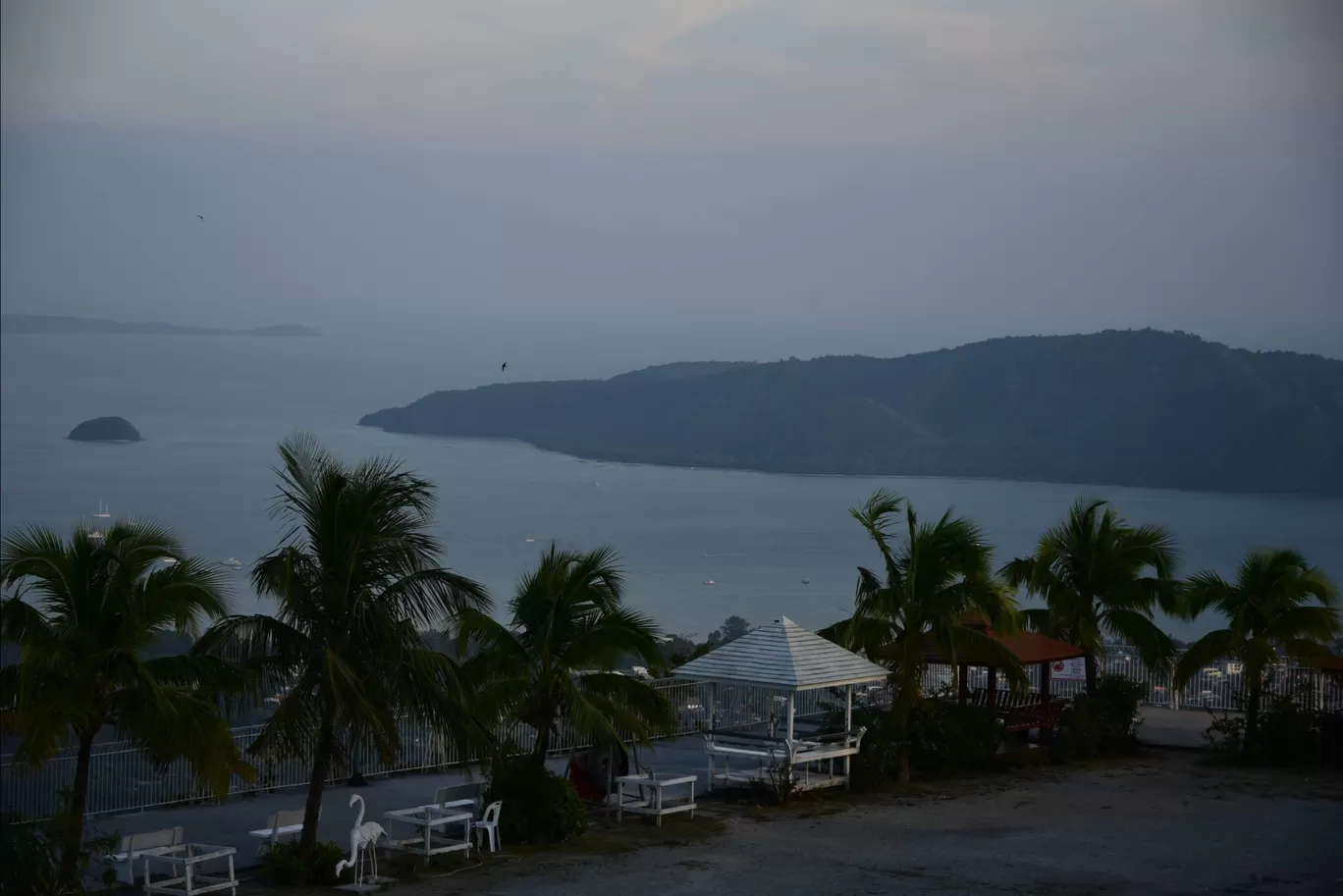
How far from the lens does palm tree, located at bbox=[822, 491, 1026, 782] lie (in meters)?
19.0

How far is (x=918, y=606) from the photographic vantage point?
1911 centimetres

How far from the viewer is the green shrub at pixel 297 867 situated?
42.8 ft

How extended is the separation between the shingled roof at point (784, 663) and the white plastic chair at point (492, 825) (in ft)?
12.0

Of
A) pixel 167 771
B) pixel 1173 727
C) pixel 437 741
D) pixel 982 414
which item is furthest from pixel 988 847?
pixel 982 414

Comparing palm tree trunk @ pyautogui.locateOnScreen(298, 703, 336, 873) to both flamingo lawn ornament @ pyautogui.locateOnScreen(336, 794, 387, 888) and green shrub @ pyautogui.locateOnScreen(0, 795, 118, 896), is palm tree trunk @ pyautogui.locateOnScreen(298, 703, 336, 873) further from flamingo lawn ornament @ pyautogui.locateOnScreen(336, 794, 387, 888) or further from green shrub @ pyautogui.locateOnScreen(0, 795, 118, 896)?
green shrub @ pyautogui.locateOnScreen(0, 795, 118, 896)

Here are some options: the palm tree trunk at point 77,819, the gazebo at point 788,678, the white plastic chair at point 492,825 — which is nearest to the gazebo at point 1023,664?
the gazebo at point 788,678

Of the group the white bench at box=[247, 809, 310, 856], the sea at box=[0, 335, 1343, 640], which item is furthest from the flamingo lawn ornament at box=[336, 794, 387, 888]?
the sea at box=[0, 335, 1343, 640]

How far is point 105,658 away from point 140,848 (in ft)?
7.21

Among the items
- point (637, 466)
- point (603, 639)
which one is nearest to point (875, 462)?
point (637, 466)

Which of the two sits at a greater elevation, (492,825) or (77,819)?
(77,819)

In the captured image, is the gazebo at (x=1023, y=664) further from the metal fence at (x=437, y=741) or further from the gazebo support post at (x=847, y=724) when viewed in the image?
the gazebo support post at (x=847, y=724)

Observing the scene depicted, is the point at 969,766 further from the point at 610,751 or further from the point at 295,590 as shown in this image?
the point at 295,590

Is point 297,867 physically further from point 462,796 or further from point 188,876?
point 462,796

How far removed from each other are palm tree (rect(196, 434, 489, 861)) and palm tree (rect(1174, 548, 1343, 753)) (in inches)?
472
